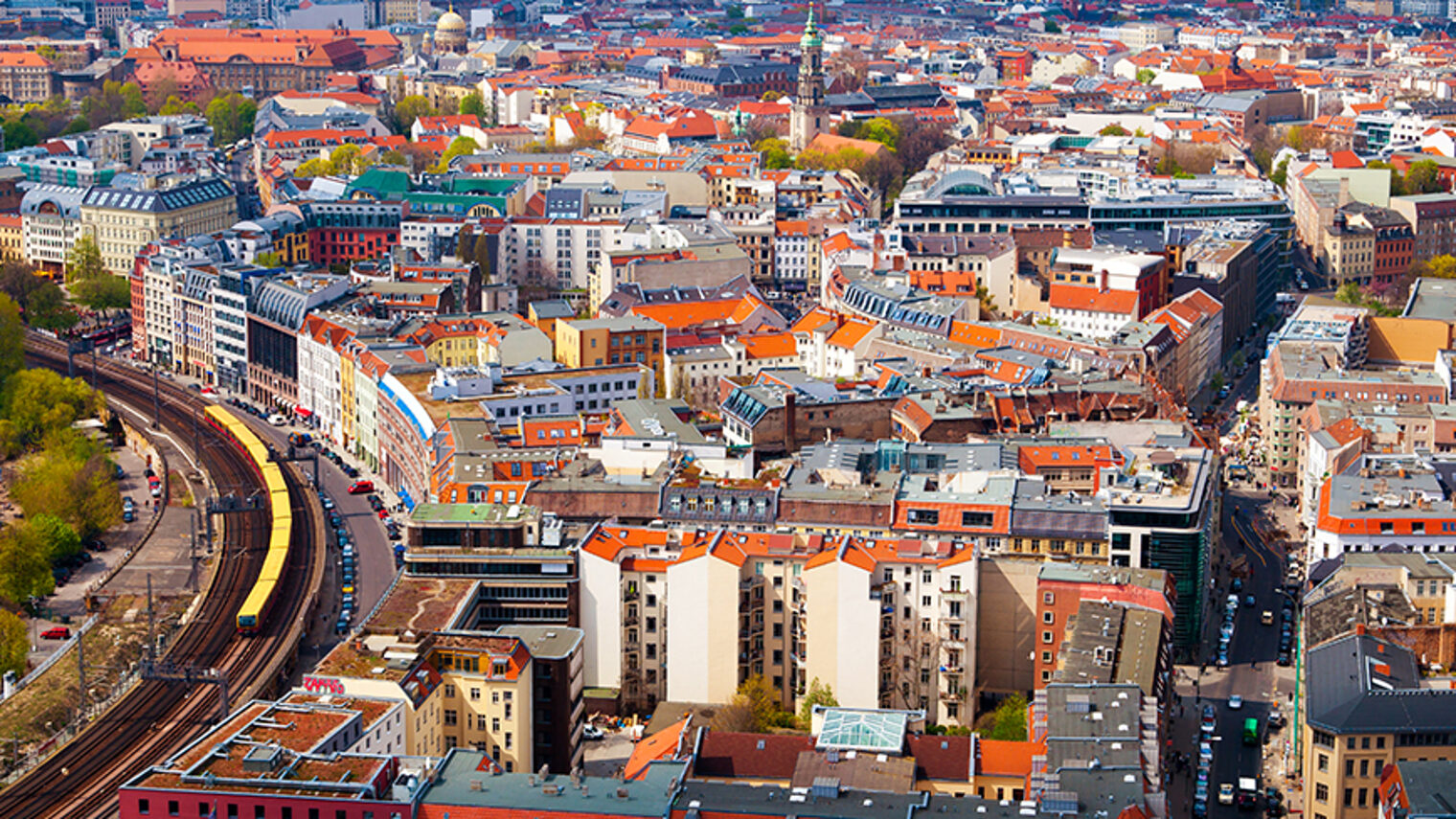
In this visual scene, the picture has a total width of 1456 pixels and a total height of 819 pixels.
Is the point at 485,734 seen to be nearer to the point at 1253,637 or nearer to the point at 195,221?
the point at 1253,637

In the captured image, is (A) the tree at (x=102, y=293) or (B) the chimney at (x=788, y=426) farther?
(A) the tree at (x=102, y=293)

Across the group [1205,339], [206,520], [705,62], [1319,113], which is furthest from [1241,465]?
[705,62]

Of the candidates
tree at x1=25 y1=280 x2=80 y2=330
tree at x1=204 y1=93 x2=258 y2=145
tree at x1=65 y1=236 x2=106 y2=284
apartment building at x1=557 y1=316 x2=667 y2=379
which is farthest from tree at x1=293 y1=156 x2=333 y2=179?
apartment building at x1=557 y1=316 x2=667 y2=379

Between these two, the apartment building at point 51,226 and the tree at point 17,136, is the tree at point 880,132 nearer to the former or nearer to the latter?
the apartment building at point 51,226

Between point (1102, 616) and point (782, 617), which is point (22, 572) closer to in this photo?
point (782, 617)

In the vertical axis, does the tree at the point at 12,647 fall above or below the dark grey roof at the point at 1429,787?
below

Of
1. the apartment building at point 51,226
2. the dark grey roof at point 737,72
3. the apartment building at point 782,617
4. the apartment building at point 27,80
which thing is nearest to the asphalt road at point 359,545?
the apartment building at point 782,617

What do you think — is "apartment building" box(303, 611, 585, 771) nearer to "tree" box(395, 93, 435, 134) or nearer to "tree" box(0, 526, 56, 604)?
"tree" box(0, 526, 56, 604)

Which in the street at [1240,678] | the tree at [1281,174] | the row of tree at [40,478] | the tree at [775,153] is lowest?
the street at [1240,678]
